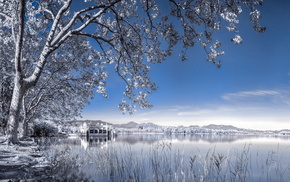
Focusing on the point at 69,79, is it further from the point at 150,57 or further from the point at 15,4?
the point at 150,57

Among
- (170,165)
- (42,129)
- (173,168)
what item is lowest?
(42,129)

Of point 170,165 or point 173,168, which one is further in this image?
point 173,168

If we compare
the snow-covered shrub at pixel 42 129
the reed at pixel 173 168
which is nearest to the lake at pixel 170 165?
the reed at pixel 173 168

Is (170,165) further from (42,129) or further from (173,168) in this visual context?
(42,129)

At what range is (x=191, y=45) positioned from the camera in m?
7.47

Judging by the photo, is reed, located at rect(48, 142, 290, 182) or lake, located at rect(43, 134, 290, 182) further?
lake, located at rect(43, 134, 290, 182)

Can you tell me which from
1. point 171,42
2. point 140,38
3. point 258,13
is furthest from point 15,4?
point 258,13

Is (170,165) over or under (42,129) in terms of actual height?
over

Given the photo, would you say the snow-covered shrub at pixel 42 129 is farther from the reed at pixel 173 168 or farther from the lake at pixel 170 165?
the reed at pixel 173 168

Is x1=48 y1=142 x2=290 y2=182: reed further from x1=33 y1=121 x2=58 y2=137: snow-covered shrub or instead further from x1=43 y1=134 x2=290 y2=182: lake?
x1=33 y1=121 x2=58 y2=137: snow-covered shrub

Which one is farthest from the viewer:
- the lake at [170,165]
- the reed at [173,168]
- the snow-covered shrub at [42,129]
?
the snow-covered shrub at [42,129]

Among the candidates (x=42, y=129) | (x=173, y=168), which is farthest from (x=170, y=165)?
(x=42, y=129)

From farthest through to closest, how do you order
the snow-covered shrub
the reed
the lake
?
1. the snow-covered shrub
2. the lake
3. the reed

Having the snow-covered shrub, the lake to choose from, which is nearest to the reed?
the lake
